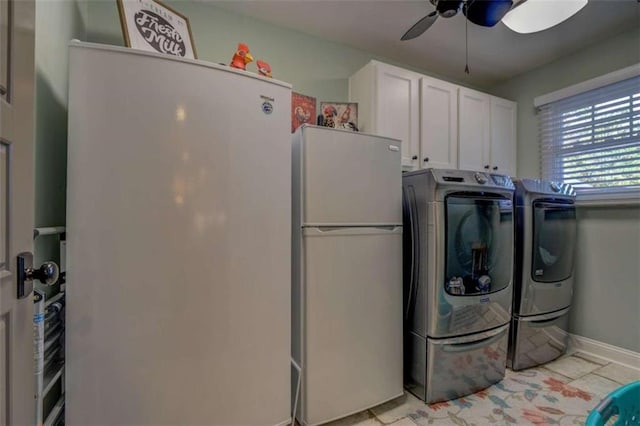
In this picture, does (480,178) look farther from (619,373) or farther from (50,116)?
(50,116)

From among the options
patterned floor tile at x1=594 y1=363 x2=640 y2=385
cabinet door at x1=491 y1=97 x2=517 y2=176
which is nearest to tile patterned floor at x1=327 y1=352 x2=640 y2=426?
patterned floor tile at x1=594 y1=363 x2=640 y2=385

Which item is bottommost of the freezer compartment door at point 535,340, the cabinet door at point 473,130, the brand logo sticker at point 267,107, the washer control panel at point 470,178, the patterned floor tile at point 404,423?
the patterned floor tile at point 404,423

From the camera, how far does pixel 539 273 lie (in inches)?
86.9

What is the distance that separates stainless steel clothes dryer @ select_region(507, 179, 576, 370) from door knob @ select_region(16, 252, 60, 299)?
8.58ft

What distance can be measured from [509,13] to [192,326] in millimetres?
2236

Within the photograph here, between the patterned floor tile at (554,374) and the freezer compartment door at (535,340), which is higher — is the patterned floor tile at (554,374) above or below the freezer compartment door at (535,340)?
below

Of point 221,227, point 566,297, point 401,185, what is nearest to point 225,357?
point 221,227

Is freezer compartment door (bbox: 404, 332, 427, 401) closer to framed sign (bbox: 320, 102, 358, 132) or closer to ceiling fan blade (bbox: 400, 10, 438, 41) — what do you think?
framed sign (bbox: 320, 102, 358, 132)

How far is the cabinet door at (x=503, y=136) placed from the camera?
2.91m

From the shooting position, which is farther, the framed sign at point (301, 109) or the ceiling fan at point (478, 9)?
the framed sign at point (301, 109)

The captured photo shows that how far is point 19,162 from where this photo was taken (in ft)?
2.26

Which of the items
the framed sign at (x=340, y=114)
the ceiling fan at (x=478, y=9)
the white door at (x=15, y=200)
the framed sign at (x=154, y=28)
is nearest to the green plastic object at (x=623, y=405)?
the white door at (x=15, y=200)

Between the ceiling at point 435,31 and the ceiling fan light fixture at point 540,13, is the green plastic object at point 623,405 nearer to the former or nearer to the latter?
the ceiling fan light fixture at point 540,13

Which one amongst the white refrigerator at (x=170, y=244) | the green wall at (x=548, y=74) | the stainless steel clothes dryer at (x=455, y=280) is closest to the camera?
the white refrigerator at (x=170, y=244)
